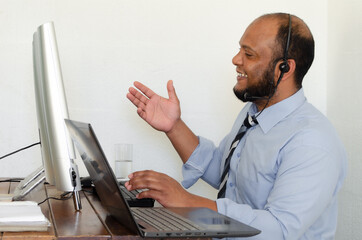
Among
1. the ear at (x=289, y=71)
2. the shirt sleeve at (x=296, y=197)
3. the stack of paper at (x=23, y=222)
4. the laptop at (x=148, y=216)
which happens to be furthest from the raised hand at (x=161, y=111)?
the stack of paper at (x=23, y=222)

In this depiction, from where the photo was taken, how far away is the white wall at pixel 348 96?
2145mm

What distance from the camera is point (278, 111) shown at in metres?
1.68

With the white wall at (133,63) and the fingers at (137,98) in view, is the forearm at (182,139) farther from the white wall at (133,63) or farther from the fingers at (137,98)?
the white wall at (133,63)

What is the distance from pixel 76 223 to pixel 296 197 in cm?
58

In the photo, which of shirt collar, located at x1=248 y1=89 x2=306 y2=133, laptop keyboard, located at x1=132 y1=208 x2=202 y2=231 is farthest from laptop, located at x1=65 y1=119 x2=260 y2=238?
shirt collar, located at x1=248 y1=89 x2=306 y2=133

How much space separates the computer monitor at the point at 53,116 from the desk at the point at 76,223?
0.05 meters

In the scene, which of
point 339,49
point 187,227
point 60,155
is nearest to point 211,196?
point 339,49

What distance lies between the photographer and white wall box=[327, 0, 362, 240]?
2145 millimetres

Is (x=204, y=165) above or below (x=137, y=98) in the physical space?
below

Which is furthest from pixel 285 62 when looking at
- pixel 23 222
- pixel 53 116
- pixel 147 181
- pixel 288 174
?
pixel 23 222

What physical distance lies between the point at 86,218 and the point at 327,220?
748 millimetres

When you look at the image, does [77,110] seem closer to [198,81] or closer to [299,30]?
[198,81]

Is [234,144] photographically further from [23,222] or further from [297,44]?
[23,222]

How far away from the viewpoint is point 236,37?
8.04 ft
